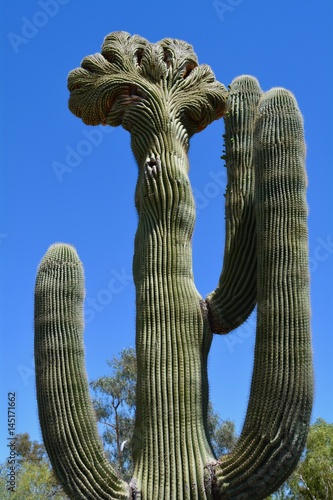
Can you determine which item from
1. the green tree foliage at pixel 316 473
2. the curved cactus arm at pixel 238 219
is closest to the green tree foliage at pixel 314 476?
the green tree foliage at pixel 316 473

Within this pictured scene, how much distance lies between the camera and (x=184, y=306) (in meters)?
5.78

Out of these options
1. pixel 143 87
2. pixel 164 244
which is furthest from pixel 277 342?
pixel 143 87

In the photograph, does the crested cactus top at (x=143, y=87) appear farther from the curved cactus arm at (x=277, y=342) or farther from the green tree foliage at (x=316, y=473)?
the green tree foliage at (x=316, y=473)

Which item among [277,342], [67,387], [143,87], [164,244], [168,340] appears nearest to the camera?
[277,342]

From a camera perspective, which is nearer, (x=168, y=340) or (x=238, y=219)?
(x=168, y=340)

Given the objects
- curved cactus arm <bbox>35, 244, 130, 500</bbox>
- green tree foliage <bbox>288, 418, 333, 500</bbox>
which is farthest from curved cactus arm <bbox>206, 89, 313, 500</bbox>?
green tree foliage <bbox>288, 418, 333, 500</bbox>

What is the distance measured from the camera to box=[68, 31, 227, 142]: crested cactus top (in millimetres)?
6746

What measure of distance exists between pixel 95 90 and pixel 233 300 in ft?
8.17

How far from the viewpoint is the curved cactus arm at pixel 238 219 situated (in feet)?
19.6

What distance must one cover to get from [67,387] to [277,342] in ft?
5.25

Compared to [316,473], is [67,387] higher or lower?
lower

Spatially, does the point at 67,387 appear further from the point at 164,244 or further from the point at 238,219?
the point at 238,219

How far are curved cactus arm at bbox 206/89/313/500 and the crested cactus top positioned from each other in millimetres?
1314

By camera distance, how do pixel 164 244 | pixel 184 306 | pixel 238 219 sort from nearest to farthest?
pixel 184 306
pixel 164 244
pixel 238 219
